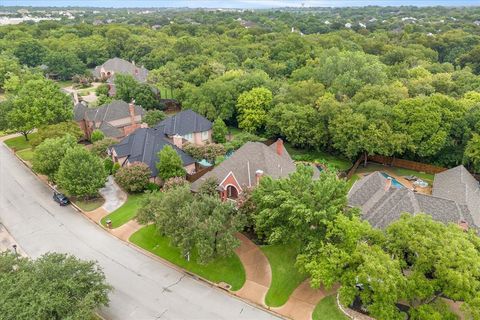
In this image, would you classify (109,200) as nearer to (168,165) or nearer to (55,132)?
(168,165)

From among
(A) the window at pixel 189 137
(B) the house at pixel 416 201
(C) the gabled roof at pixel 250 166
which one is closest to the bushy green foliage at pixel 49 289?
(C) the gabled roof at pixel 250 166

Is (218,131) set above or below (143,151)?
below

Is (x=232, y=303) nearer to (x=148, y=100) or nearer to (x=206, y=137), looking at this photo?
(x=206, y=137)

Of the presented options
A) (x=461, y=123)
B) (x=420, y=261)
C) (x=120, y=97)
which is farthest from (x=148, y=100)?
(x=420, y=261)

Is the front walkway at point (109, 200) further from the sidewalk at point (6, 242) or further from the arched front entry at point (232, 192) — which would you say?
the arched front entry at point (232, 192)

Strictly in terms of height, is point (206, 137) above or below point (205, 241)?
below

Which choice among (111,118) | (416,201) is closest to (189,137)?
(111,118)
